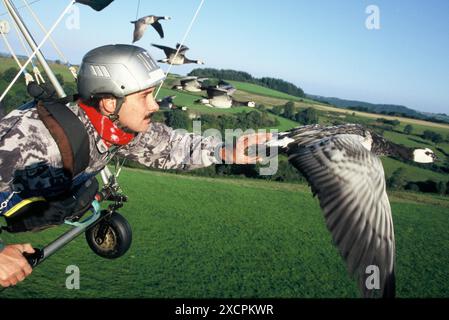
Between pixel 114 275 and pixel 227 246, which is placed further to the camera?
pixel 227 246

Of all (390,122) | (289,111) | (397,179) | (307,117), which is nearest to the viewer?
(397,179)

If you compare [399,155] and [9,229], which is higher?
[399,155]

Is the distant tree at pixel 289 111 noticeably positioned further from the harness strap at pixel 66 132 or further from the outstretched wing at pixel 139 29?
the harness strap at pixel 66 132

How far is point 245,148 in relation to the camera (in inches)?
174

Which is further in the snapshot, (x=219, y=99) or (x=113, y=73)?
(x=219, y=99)

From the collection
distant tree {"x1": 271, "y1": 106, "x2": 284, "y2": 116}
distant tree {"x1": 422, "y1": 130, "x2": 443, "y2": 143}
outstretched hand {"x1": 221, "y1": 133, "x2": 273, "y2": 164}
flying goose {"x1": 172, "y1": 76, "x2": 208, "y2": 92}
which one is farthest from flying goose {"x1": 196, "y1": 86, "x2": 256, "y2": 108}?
distant tree {"x1": 422, "y1": 130, "x2": 443, "y2": 143}

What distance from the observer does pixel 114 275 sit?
16.5m

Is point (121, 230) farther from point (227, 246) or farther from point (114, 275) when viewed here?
point (227, 246)

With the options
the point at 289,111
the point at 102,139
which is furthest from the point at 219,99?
the point at 289,111

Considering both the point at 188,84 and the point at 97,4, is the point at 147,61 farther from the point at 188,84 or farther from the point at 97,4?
the point at 188,84

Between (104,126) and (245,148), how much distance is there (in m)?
1.74
